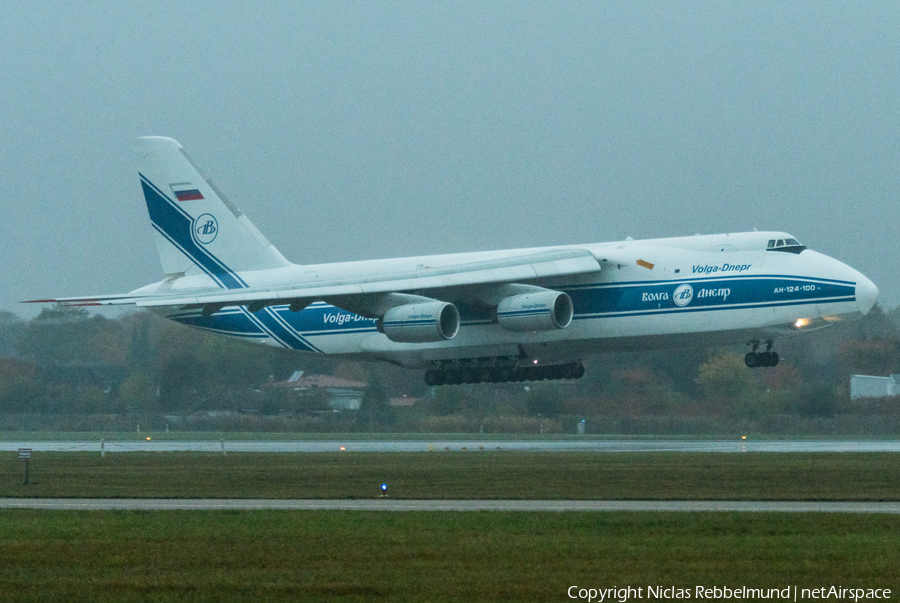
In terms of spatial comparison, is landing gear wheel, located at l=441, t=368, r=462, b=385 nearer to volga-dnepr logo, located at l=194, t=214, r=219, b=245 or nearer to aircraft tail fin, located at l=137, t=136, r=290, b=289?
aircraft tail fin, located at l=137, t=136, r=290, b=289

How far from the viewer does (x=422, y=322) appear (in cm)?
3331

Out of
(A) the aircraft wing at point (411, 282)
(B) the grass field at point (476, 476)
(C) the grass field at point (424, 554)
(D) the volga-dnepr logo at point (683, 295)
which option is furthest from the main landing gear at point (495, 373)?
(C) the grass field at point (424, 554)

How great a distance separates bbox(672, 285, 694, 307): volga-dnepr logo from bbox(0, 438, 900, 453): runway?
378cm

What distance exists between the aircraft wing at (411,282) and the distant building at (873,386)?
50.8 ft

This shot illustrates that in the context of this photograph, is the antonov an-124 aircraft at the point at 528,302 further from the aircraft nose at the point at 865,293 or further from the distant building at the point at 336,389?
the distant building at the point at 336,389

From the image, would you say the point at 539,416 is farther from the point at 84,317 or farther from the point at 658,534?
the point at 658,534

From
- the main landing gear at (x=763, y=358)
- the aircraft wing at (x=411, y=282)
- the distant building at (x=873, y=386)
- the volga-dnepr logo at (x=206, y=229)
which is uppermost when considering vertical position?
the volga-dnepr logo at (x=206, y=229)

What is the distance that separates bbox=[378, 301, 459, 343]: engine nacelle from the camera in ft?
109

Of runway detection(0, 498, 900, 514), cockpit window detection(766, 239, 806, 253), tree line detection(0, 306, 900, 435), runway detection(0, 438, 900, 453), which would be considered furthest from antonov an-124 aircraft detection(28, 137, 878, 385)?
runway detection(0, 498, 900, 514)

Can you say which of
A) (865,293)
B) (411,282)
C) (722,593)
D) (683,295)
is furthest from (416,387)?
(722,593)

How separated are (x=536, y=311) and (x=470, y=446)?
228 inches

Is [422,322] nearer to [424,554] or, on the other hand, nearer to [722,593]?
[424,554]

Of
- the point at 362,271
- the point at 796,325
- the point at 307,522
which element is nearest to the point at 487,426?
the point at 362,271

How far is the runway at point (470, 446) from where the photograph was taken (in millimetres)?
33219
